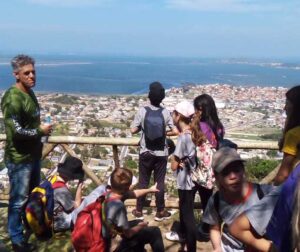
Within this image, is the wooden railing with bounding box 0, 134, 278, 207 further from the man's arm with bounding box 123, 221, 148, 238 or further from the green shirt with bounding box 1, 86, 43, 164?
the man's arm with bounding box 123, 221, 148, 238

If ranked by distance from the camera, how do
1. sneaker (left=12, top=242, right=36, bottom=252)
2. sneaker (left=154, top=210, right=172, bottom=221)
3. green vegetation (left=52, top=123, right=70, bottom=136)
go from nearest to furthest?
sneaker (left=12, top=242, right=36, bottom=252) → sneaker (left=154, top=210, right=172, bottom=221) → green vegetation (left=52, top=123, right=70, bottom=136)

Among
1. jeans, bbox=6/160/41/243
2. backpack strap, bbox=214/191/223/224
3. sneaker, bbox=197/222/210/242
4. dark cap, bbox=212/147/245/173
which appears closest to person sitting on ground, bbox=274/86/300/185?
dark cap, bbox=212/147/245/173

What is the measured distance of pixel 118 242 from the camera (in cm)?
356

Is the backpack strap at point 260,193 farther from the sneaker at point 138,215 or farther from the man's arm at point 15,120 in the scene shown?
the sneaker at point 138,215

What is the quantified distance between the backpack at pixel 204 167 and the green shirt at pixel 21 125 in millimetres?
1505

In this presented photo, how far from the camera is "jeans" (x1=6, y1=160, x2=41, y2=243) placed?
159 inches

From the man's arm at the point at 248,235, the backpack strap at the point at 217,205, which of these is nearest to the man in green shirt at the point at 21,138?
the backpack strap at the point at 217,205

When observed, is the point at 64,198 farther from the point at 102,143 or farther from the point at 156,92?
the point at 156,92

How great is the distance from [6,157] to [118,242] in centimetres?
139

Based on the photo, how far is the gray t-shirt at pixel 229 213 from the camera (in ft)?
8.76

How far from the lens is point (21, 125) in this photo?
153 inches

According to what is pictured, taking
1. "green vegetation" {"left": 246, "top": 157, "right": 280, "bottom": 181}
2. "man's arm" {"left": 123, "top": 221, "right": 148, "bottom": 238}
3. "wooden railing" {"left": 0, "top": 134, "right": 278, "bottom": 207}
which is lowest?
"green vegetation" {"left": 246, "top": 157, "right": 280, "bottom": 181}

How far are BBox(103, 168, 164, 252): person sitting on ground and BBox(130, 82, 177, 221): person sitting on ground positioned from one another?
0.95 meters

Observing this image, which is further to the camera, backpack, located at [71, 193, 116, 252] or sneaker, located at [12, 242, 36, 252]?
sneaker, located at [12, 242, 36, 252]
